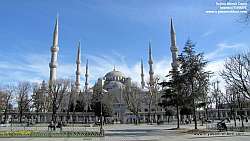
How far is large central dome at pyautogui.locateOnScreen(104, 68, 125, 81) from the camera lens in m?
126

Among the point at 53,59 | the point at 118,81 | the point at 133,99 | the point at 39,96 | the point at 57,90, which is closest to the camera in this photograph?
the point at 57,90

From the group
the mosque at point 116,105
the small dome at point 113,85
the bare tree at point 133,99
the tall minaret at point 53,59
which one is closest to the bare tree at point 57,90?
the mosque at point 116,105

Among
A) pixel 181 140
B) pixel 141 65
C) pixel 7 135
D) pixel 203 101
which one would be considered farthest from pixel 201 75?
pixel 141 65

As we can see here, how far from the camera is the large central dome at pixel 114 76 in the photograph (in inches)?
4943

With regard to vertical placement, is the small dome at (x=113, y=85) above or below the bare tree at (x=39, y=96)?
above

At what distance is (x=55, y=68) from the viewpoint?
7238cm

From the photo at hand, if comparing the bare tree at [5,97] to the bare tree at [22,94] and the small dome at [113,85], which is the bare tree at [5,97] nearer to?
the bare tree at [22,94]

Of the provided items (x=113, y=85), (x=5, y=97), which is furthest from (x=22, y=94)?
(x=113, y=85)

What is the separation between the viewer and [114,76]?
126188 mm

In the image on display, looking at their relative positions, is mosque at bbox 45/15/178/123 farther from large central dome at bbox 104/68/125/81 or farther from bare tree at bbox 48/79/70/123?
bare tree at bbox 48/79/70/123

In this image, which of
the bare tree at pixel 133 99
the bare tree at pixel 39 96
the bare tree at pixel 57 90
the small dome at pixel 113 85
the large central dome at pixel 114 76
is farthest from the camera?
the large central dome at pixel 114 76

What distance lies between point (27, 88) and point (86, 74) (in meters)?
33.7

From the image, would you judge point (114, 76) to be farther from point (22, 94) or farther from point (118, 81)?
point (22, 94)

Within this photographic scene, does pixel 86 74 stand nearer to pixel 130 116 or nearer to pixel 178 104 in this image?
pixel 130 116
